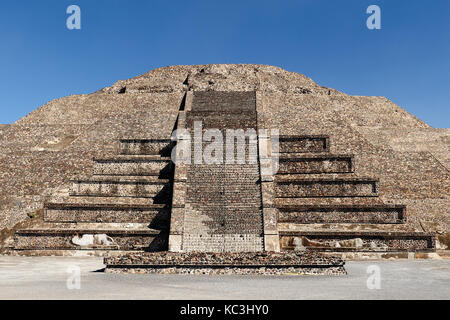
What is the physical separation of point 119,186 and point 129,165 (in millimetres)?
1589

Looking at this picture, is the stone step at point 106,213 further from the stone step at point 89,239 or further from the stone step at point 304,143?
the stone step at point 304,143

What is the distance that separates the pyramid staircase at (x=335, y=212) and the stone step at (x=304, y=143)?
104 centimetres

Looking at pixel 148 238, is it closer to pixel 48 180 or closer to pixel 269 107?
pixel 48 180

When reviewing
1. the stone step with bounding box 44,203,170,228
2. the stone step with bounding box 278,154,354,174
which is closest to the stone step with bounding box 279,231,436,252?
the stone step with bounding box 278,154,354,174

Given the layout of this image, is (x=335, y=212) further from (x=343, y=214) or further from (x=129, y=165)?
(x=129, y=165)

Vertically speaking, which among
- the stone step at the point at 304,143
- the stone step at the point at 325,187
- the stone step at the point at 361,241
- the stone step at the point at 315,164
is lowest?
the stone step at the point at 361,241

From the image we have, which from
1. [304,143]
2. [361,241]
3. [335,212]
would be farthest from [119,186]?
[361,241]

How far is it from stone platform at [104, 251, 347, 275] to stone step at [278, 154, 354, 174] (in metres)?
8.43

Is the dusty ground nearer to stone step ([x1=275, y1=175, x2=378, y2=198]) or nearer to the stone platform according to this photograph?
the stone platform

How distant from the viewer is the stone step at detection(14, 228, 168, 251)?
49.8ft

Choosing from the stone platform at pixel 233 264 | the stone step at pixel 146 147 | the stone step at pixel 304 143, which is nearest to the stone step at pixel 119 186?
the stone step at pixel 146 147

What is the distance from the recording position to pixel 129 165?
18906mm

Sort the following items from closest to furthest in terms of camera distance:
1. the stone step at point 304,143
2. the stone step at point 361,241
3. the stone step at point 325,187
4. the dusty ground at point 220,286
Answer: the dusty ground at point 220,286
the stone step at point 361,241
the stone step at point 325,187
the stone step at point 304,143

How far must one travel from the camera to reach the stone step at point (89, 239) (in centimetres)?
1516
